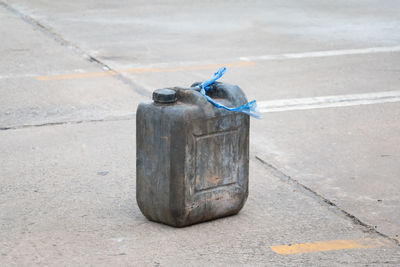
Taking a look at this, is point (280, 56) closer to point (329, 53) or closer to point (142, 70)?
point (329, 53)

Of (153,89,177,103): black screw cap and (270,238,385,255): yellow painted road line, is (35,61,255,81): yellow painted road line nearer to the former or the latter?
(153,89,177,103): black screw cap

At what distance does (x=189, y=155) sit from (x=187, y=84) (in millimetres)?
4269

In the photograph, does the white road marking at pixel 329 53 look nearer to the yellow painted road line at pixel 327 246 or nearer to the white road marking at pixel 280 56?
the white road marking at pixel 280 56

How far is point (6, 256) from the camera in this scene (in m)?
4.09

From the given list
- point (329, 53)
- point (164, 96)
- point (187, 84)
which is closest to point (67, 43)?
point (187, 84)

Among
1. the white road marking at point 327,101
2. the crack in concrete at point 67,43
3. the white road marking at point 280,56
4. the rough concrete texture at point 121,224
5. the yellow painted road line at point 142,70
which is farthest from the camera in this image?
the white road marking at point 280,56

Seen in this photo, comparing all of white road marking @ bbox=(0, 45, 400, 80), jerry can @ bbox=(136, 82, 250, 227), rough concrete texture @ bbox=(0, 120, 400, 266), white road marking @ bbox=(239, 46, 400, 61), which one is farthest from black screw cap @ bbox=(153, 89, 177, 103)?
white road marking @ bbox=(239, 46, 400, 61)

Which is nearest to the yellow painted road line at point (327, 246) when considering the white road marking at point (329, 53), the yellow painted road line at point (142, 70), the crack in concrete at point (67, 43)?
the crack in concrete at point (67, 43)

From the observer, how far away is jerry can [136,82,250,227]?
14.0ft

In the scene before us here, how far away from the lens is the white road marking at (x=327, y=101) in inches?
299

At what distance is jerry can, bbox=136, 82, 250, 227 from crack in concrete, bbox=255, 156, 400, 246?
2.41 feet

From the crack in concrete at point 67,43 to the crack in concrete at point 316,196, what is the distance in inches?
106

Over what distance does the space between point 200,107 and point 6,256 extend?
1433mm

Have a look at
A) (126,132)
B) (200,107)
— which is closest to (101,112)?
(126,132)
